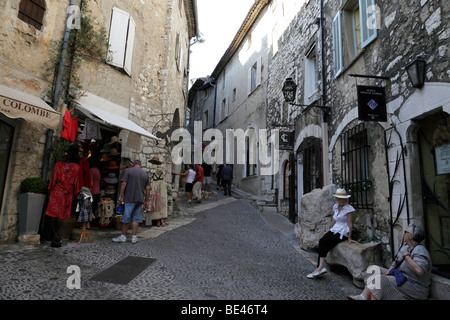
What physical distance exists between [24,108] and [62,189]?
150 centimetres

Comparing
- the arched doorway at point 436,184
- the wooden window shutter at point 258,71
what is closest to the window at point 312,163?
the arched doorway at point 436,184

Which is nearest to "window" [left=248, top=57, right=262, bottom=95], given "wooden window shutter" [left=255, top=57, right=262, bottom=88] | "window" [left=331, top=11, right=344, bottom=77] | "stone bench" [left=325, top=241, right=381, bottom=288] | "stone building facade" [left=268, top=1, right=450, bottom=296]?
"wooden window shutter" [left=255, top=57, right=262, bottom=88]

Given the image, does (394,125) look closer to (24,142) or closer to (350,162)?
(350,162)

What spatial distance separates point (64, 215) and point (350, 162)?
554 cm

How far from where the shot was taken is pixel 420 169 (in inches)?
165

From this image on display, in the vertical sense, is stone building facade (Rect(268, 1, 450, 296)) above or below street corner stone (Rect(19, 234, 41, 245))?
above

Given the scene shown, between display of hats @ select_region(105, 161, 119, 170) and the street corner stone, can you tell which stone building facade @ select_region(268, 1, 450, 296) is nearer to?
display of hats @ select_region(105, 161, 119, 170)

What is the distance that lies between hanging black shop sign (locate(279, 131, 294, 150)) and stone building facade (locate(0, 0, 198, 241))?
354cm

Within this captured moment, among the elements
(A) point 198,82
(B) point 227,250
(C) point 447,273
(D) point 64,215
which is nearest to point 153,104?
(D) point 64,215

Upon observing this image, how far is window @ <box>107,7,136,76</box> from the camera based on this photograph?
738 centimetres

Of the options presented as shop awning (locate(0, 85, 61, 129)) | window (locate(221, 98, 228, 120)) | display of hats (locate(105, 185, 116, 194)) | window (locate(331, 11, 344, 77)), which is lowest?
display of hats (locate(105, 185, 116, 194))

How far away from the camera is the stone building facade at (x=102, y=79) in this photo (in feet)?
17.3

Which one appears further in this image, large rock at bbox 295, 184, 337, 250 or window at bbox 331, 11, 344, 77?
window at bbox 331, 11, 344, 77

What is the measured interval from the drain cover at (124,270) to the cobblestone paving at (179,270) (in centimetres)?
9
